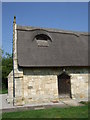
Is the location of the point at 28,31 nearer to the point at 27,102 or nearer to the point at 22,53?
the point at 22,53

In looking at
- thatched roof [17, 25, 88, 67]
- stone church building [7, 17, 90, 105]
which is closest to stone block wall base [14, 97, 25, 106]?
stone church building [7, 17, 90, 105]

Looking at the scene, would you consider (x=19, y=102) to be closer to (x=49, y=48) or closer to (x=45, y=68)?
(x=45, y=68)

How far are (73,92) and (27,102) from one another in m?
4.16

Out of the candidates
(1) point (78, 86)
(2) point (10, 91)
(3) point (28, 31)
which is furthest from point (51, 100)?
(3) point (28, 31)

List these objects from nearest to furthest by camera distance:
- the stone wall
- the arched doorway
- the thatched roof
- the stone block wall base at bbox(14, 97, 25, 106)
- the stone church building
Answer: the stone block wall base at bbox(14, 97, 25, 106) < the stone wall < the stone church building < the thatched roof < the arched doorway

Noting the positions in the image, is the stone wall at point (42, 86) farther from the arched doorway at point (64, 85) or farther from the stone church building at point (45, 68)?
the arched doorway at point (64, 85)

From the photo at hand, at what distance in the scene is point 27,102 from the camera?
10820mm

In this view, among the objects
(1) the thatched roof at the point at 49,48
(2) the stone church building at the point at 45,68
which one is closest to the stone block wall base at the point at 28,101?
(2) the stone church building at the point at 45,68

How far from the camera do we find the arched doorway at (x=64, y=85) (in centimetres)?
1223

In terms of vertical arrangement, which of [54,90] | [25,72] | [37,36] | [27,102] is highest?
[37,36]

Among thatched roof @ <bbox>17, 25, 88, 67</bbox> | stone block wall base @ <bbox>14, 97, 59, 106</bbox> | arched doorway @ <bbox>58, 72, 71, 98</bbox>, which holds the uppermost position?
thatched roof @ <bbox>17, 25, 88, 67</bbox>

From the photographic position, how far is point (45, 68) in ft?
38.1

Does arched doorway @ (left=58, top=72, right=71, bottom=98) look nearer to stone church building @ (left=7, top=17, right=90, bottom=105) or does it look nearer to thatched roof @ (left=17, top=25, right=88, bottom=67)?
stone church building @ (left=7, top=17, right=90, bottom=105)

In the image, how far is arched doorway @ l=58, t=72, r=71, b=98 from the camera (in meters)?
12.2
